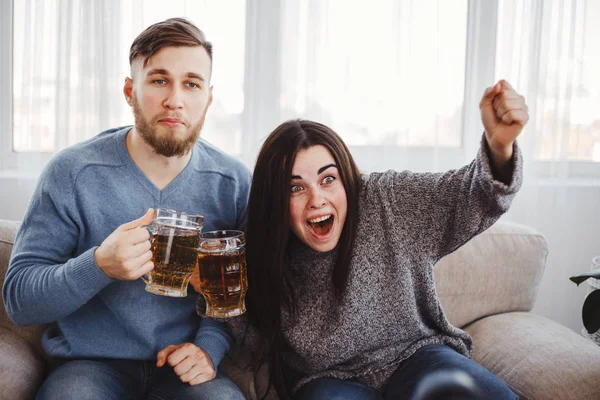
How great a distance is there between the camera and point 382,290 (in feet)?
5.38

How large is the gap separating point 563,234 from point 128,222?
7.08ft

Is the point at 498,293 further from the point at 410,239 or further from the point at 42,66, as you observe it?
the point at 42,66

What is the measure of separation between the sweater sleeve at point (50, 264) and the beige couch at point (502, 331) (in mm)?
236

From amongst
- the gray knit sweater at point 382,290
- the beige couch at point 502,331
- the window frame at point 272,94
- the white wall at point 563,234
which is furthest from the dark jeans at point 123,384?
the white wall at point 563,234

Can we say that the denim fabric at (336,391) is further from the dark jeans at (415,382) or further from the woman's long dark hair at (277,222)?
the woman's long dark hair at (277,222)

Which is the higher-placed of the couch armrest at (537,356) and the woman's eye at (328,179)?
the woman's eye at (328,179)

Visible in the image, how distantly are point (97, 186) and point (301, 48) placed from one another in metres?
1.26

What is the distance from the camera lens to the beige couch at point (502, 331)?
168cm

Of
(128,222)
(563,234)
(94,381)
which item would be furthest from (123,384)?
(563,234)

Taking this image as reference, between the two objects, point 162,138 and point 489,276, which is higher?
point 162,138

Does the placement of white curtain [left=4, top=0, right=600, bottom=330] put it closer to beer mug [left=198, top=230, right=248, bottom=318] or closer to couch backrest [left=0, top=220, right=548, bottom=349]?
couch backrest [left=0, top=220, right=548, bottom=349]

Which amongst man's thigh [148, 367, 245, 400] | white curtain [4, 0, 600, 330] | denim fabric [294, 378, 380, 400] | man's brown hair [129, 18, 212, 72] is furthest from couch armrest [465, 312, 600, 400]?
man's brown hair [129, 18, 212, 72]

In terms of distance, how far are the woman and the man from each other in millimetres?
226

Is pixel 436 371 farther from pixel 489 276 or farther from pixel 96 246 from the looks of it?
pixel 96 246
